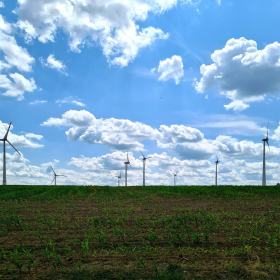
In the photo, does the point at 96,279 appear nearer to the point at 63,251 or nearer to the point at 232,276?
the point at 63,251

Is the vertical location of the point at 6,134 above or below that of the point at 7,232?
above

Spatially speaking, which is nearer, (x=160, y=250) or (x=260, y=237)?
(x=160, y=250)

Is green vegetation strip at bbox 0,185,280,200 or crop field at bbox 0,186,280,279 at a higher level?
crop field at bbox 0,186,280,279

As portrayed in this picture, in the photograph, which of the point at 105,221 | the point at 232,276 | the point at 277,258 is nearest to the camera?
the point at 232,276

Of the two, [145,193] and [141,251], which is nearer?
[141,251]

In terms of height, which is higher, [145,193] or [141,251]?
[141,251]

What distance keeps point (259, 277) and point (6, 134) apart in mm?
72944

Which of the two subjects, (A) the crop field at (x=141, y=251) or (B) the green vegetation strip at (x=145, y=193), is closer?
(A) the crop field at (x=141, y=251)

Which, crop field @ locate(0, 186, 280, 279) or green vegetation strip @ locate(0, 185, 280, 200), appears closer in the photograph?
crop field @ locate(0, 186, 280, 279)

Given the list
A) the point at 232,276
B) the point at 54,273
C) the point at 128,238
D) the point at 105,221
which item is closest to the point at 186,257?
the point at 232,276

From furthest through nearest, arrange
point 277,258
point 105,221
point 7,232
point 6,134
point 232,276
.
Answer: point 6,134 → point 105,221 → point 7,232 → point 277,258 → point 232,276

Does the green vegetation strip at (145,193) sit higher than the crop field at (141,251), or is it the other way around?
the crop field at (141,251)

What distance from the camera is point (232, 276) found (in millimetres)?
6938

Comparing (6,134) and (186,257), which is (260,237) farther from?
(6,134)
